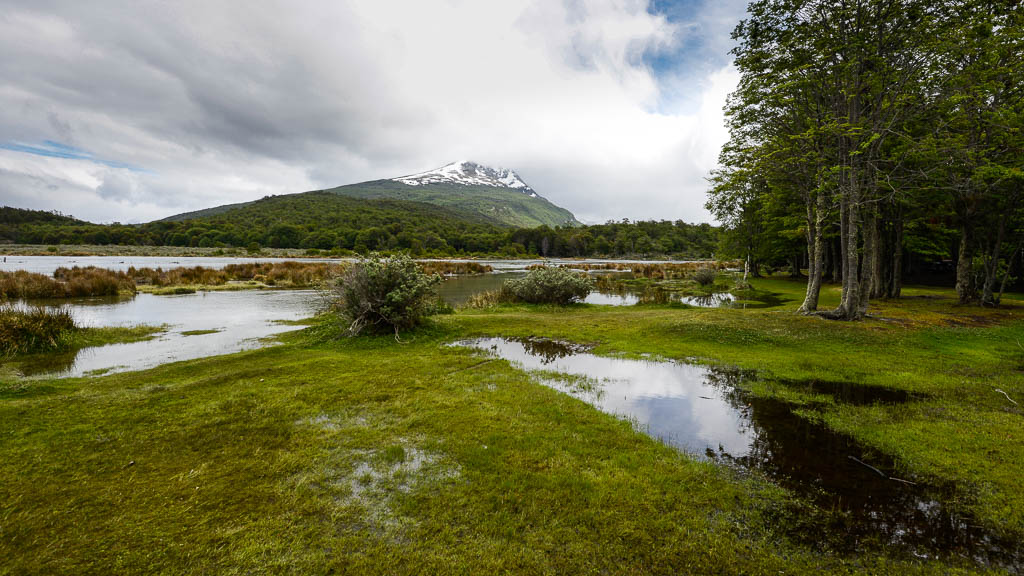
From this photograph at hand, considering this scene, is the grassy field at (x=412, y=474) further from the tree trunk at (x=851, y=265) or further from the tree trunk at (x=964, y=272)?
the tree trunk at (x=964, y=272)

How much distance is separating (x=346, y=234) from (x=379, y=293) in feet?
366

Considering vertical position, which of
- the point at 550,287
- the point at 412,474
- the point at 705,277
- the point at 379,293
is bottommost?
the point at 412,474

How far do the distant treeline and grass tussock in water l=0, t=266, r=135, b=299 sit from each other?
224 ft

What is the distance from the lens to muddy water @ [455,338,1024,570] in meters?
3.71

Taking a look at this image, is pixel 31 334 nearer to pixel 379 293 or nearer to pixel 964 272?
pixel 379 293

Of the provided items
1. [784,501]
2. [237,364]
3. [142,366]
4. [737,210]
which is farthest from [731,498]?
[737,210]

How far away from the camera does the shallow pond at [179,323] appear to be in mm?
10211

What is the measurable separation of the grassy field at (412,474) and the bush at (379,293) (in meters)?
3.96

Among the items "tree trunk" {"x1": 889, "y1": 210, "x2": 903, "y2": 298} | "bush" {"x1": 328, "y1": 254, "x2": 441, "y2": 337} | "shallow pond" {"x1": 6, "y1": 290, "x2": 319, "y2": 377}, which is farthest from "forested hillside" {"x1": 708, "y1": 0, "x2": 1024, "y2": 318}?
"shallow pond" {"x1": 6, "y1": 290, "x2": 319, "y2": 377}

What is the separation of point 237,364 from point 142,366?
257cm

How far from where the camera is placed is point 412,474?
4691mm

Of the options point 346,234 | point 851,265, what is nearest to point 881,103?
point 851,265

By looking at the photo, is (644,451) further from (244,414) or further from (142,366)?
(142,366)

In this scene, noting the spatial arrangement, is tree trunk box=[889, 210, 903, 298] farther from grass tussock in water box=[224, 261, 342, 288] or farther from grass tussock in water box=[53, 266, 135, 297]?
grass tussock in water box=[53, 266, 135, 297]
